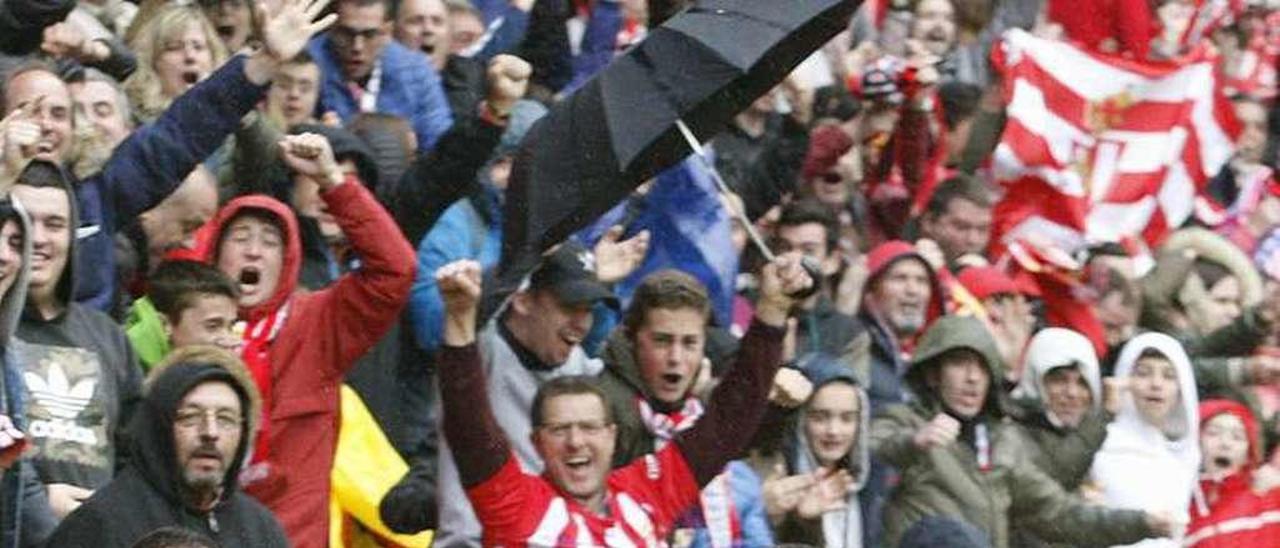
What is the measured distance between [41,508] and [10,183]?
862 millimetres

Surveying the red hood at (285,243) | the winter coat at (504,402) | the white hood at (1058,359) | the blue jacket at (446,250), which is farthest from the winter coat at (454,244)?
the white hood at (1058,359)

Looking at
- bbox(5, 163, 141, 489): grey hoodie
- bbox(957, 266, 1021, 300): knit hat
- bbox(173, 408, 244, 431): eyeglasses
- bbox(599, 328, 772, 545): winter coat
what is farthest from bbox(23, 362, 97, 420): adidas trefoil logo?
bbox(957, 266, 1021, 300): knit hat

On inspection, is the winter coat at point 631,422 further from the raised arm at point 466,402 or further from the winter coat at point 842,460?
the raised arm at point 466,402

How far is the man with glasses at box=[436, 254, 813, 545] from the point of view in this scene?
33.0 ft

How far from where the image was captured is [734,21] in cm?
1077

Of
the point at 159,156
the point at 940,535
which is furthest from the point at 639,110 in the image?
the point at 940,535

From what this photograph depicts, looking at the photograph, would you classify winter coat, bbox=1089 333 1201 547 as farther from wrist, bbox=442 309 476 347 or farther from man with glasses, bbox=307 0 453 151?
wrist, bbox=442 309 476 347

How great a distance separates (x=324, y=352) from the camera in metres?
10.6

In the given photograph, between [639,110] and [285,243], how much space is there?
112 centimetres

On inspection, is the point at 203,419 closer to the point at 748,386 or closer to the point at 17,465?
the point at 17,465

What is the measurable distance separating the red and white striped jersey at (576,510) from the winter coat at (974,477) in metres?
1.49

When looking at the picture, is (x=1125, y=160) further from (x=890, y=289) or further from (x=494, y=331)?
(x=494, y=331)

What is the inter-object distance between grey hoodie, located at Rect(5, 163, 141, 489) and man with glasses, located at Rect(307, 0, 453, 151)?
4139 millimetres

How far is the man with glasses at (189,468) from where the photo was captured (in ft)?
29.5
